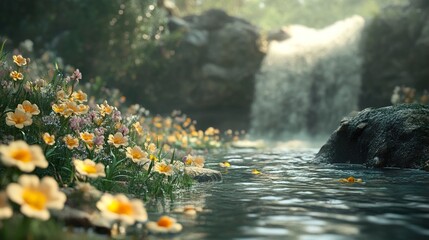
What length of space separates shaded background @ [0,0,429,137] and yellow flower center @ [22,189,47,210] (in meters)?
16.7

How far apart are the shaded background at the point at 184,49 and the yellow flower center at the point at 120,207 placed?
16.5m

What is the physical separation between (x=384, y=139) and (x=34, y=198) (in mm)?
6607

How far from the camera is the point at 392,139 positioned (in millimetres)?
8289

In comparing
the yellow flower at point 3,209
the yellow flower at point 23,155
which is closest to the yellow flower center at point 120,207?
the yellow flower at point 23,155

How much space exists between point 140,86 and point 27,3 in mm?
5343

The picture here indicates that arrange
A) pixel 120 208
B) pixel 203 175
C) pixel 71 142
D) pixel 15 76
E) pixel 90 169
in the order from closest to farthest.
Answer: pixel 120 208, pixel 90 169, pixel 71 142, pixel 15 76, pixel 203 175

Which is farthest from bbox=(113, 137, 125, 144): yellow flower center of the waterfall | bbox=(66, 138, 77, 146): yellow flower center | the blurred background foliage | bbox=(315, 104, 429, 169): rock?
the blurred background foliage

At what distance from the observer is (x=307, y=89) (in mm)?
20969

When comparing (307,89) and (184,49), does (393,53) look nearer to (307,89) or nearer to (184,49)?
(307,89)

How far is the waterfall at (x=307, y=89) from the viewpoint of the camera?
20531 mm

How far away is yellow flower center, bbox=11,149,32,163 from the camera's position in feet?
10.3

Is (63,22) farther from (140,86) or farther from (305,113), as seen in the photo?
(305,113)

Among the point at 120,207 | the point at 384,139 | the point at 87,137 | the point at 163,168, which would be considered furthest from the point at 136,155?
the point at 384,139

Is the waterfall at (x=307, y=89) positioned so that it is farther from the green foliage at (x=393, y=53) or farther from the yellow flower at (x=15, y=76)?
the yellow flower at (x=15, y=76)
